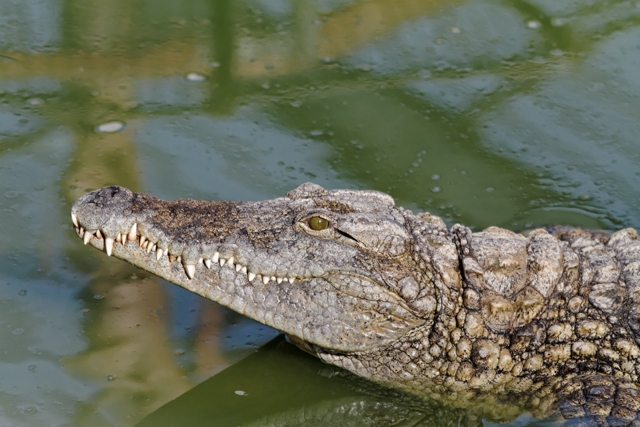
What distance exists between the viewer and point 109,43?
705 centimetres

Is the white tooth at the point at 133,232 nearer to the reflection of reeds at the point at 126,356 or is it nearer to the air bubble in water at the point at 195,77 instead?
the reflection of reeds at the point at 126,356

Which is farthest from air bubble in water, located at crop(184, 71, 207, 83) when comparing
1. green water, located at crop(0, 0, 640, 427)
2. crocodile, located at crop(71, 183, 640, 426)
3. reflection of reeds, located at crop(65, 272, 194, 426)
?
crocodile, located at crop(71, 183, 640, 426)

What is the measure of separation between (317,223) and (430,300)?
28.7 inches

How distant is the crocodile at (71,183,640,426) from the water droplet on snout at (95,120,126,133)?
2.18 meters

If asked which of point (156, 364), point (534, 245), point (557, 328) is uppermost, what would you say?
point (534, 245)

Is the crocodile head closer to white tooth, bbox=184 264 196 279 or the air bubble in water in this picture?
white tooth, bbox=184 264 196 279

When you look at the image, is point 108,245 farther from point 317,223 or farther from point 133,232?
point 317,223

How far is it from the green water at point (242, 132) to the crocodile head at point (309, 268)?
2.09 feet

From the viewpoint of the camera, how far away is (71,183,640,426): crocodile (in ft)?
13.3

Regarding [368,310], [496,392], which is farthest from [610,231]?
[368,310]

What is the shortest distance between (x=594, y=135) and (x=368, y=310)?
11.2 feet

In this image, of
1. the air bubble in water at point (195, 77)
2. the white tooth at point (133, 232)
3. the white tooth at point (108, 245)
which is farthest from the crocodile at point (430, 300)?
the air bubble in water at point (195, 77)

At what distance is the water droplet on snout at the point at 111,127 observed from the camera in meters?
6.09

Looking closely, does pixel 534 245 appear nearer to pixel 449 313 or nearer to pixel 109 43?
pixel 449 313
